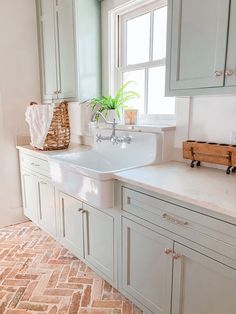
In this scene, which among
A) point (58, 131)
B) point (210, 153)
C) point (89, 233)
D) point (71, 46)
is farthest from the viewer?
point (58, 131)

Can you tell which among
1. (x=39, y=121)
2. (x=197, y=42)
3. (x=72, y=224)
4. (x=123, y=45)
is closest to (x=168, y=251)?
(x=72, y=224)

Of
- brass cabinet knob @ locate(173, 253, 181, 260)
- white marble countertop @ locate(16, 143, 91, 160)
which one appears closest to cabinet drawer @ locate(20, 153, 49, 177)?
white marble countertop @ locate(16, 143, 91, 160)

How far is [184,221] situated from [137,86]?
59.9 inches

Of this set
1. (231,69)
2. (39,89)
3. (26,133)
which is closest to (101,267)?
(231,69)

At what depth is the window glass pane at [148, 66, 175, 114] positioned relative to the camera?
83.7 inches

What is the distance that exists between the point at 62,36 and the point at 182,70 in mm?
1554

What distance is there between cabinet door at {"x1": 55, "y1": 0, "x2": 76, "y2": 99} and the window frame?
36cm

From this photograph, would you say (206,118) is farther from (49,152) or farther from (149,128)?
(49,152)

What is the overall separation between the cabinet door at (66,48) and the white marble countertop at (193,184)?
1.34 m

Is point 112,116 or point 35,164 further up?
point 112,116

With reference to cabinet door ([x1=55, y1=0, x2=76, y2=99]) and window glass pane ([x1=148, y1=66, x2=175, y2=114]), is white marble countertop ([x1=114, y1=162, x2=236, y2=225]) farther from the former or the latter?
cabinet door ([x1=55, y1=0, x2=76, y2=99])

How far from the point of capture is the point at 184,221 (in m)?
1.18

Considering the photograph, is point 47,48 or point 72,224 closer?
point 72,224

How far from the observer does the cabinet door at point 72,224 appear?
1.97 metres
